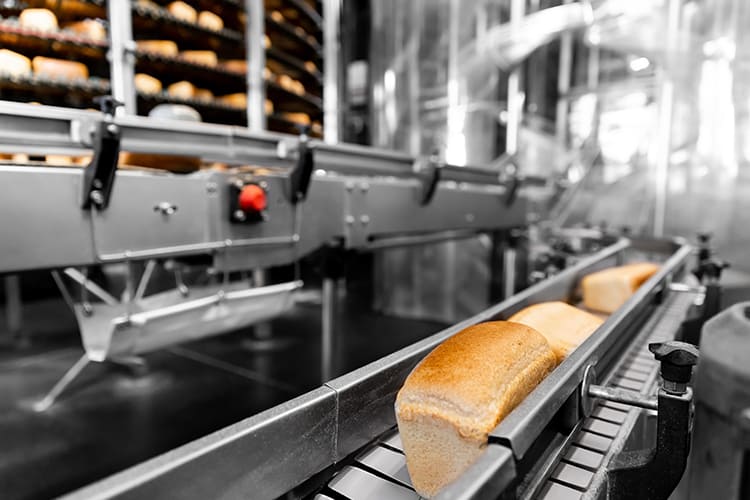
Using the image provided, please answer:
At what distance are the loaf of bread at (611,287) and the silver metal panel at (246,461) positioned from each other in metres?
0.97

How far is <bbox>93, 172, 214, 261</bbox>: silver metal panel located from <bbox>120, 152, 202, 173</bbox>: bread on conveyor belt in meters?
0.26

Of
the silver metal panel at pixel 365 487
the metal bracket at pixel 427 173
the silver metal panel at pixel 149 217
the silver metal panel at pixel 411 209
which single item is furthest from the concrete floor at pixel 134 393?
the silver metal panel at pixel 365 487

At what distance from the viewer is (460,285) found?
439 cm

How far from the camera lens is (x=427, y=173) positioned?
191 cm

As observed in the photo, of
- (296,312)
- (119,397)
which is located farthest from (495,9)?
(119,397)

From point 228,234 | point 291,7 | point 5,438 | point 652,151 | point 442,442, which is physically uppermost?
point 291,7

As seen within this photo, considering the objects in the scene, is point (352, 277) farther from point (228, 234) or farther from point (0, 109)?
point (0, 109)

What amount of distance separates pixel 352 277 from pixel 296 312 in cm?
95

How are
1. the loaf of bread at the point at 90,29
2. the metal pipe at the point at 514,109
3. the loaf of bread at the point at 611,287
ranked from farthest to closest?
1. the metal pipe at the point at 514,109
2. the loaf of bread at the point at 90,29
3. the loaf of bread at the point at 611,287

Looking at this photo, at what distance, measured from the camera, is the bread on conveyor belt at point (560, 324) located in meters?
0.75

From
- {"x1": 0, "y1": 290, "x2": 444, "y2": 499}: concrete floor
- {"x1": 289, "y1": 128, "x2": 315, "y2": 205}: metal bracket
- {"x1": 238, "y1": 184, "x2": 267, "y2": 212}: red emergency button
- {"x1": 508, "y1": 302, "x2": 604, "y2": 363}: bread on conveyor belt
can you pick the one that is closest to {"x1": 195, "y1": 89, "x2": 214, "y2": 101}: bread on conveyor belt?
{"x1": 0, "y1": 290, "x2": 444, "y2": 499}: concrete floor

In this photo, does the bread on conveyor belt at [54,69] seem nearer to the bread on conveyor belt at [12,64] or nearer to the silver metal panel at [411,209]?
the bread on conveyor belt at [12,64]

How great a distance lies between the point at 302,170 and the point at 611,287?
90 centimetres

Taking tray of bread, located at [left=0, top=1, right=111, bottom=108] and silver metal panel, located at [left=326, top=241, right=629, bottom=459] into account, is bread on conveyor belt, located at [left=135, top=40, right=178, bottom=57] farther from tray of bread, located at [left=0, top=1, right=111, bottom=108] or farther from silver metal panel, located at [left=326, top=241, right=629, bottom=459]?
silver metal panel, located at [left=326, top=241, right=629, bottom=459]
